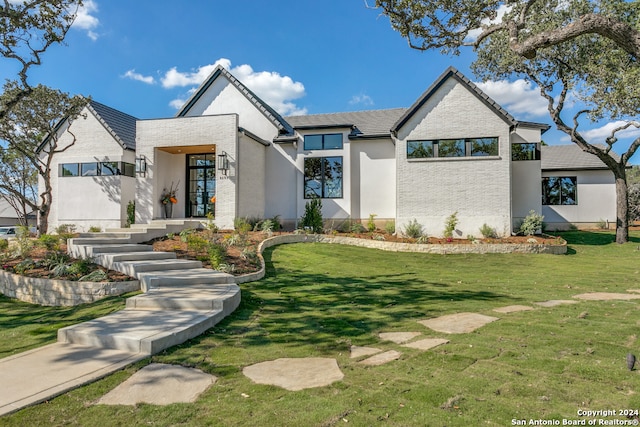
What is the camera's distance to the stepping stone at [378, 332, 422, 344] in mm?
4344

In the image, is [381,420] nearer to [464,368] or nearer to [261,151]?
[464,368]

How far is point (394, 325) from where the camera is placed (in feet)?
16.4

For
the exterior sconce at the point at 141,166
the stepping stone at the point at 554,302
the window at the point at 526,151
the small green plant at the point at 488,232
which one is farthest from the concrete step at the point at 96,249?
the window at the point at 526,151

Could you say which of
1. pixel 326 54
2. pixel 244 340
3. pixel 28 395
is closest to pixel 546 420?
pixel 244 340

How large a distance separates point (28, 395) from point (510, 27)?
27.5 feet

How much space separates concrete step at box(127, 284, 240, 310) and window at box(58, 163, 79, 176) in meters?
17.0

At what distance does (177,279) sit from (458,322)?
5.04 m

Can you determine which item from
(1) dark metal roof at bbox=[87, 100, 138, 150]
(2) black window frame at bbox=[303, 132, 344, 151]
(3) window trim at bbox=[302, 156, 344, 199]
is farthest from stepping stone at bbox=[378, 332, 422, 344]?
(1) dark metal roof at bbox=[87, 100, 138, 150]

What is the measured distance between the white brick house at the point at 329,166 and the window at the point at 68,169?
66 mm

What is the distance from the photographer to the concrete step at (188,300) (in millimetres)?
5551

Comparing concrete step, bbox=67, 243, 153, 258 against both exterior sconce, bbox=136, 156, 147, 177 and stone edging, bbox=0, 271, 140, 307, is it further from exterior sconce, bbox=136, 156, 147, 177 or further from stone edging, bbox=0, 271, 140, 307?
exterior sconce, bbox=136, 156, 147, 177

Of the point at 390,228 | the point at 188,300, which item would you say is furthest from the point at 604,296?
the point at 390,228

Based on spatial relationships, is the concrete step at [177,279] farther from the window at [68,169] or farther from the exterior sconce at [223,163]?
the window at [68,169]

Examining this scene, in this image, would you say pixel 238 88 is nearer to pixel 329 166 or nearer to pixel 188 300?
pixel 329 166
